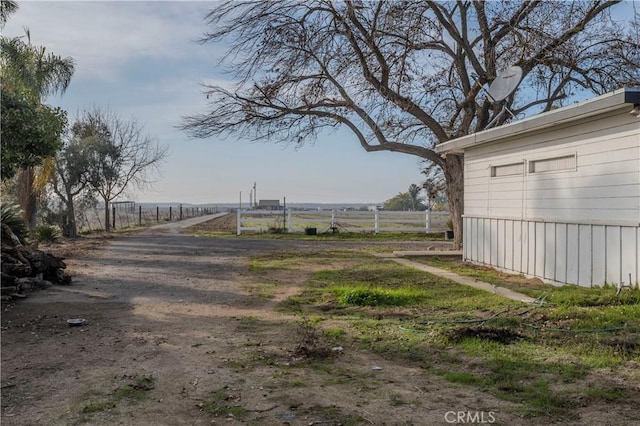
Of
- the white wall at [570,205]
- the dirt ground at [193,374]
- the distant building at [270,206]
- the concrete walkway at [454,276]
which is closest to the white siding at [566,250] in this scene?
the white wall at [570,205]

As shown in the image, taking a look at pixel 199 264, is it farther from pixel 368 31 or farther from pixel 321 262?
pixel 368 31

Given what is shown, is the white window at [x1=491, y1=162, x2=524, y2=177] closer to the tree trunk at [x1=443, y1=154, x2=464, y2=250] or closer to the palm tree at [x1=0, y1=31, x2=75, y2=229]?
the tree trunk at [x1=443, y1=154, x2=464, y2=250]

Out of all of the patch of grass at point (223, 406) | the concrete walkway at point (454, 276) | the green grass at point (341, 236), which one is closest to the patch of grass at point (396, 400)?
the patch of grass at point (223, 406)

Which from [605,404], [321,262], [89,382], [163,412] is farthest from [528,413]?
[321,262]

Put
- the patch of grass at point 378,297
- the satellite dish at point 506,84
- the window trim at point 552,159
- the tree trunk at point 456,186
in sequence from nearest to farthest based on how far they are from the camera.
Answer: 1. the patch of grass at point 378,297
2. the window trim at point 552,159
3. the satellite dish at point 506,84
4. the tree trunk at point 456,186

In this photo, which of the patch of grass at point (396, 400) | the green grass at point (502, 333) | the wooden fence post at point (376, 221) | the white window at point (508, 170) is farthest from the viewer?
the wooden fence post at point (376, 221)

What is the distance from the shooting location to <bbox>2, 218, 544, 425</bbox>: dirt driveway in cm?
362

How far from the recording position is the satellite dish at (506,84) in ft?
39.3

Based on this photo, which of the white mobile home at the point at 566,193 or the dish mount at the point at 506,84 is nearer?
the white mobile home at the point at 566,193

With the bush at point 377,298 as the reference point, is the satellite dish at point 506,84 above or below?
above

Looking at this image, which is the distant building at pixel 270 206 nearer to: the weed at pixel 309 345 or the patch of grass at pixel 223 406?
the weed at pixel 309 345

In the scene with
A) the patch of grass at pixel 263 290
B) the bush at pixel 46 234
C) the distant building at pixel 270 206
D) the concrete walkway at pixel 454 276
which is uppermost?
the distant building at pixel 270 206

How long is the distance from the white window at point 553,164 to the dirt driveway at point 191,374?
5.78 m

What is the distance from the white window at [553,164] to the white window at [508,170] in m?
0.44
